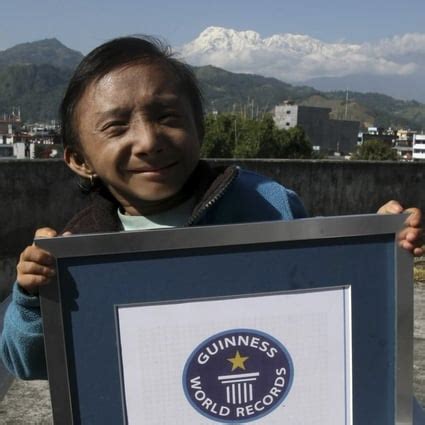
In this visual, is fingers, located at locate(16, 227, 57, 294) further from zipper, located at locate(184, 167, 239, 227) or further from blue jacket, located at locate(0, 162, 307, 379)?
zipper, located at locate(184, 167, 239, 227)

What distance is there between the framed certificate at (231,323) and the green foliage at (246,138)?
5542 cm

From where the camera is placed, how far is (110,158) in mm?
1312

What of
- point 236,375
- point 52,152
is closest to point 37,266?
point 236,375

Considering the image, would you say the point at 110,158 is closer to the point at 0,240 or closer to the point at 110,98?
the point at 110,98

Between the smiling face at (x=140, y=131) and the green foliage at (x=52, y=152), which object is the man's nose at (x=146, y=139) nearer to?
the smiling face at (x=140, y=131)

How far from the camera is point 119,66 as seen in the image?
1312 millimetres

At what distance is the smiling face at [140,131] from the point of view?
1.27m

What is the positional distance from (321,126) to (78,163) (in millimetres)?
132248

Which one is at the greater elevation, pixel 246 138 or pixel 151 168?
pixel 151 168

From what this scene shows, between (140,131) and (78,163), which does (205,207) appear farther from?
(78,163)

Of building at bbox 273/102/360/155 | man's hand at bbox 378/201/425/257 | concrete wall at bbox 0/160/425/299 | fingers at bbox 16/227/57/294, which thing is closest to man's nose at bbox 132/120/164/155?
fingers at bbox 16/227/57/294

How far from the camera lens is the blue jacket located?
139cm

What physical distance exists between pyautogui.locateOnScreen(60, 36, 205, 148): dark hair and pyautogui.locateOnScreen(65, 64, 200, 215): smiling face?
0.03 meters

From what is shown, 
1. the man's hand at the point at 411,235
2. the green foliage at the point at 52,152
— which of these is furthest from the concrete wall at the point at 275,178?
the man's hand at the point at 411,235
